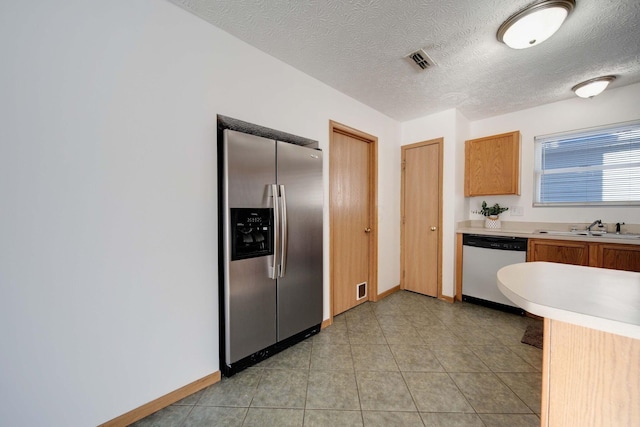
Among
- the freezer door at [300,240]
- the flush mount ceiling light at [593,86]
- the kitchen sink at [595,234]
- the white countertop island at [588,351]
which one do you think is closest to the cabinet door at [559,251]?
the kitchen sink at [595,234]

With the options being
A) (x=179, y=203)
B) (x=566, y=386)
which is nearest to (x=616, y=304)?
(x=566, y=386)

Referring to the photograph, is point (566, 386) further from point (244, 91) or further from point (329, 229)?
point (244, 91)

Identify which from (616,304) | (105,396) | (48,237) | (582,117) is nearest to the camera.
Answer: (616,304)

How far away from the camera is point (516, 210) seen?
3320 mm

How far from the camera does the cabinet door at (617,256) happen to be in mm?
2168

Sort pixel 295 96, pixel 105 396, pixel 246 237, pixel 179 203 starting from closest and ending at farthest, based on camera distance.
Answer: pixel 105 396, pixel 179 203, pixel 246 237, pixel 295 96

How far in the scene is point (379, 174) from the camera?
3.28m

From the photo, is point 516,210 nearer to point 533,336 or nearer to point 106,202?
point 533,336

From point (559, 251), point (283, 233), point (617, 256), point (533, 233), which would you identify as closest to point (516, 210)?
point (533, 233)

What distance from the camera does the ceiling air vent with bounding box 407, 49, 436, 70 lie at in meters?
2.01

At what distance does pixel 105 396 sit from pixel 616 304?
241 centimetres

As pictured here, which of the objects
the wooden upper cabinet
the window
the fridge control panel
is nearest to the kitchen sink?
the window

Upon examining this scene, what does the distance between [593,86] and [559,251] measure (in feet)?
5.66

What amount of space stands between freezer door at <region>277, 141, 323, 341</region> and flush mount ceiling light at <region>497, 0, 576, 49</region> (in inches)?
65.3
